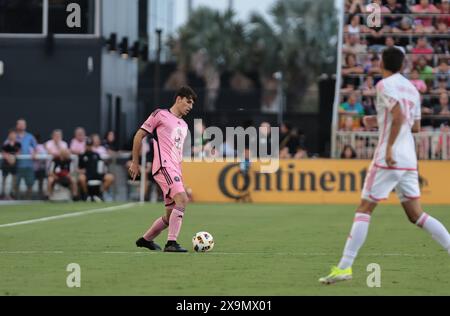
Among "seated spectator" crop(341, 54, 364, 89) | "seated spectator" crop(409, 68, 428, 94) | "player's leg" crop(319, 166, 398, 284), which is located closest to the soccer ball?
"player's leg" crop(319, 166, 398, 284)

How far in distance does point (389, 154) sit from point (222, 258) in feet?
11.3

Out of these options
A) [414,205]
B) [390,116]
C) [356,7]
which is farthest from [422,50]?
[390,116]

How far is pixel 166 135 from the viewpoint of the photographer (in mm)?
14391

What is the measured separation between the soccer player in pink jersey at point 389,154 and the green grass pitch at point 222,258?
414 mm

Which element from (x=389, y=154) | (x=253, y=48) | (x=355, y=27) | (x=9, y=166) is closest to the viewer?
(x=389, y=154)

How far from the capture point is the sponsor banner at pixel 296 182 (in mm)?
29656

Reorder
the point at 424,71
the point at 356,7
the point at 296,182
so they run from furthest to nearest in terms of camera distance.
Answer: the point at 356,7 < the point at 424,71 < the point at 296,182

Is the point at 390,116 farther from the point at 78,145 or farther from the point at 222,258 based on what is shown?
the point at 78,145

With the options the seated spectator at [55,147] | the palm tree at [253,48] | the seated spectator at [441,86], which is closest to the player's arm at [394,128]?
the seated spectator at [55,147]

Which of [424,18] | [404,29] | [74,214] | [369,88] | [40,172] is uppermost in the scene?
[424,18]

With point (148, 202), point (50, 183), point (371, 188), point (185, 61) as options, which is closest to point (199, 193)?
point (148, 202)

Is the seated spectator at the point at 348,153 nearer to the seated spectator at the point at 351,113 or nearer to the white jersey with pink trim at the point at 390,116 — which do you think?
the seated spectator at the point at 351,113

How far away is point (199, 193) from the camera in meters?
30.3
